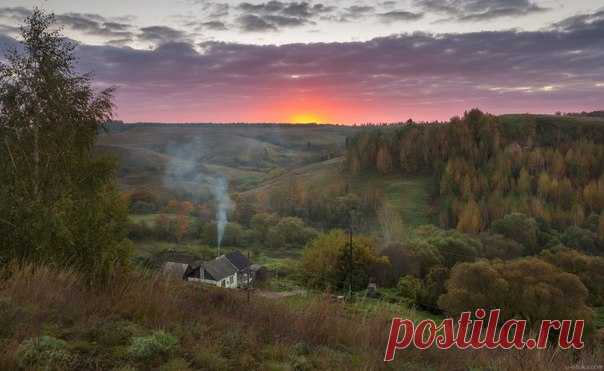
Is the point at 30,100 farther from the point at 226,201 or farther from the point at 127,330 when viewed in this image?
the point at 226,201

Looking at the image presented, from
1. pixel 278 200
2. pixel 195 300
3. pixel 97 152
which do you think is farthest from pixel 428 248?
pixel 278 200

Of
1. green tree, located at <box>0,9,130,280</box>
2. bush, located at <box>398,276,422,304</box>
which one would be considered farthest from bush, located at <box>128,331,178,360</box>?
bush, located at <box>398,276,422,304</box>

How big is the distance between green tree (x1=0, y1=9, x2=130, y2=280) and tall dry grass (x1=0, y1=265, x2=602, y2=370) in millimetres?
3765

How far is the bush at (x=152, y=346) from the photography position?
5.88 metres

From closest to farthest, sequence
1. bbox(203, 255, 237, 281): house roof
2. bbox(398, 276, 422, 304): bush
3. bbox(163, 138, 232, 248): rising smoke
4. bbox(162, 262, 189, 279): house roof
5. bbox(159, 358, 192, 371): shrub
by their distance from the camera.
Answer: bbox(159, 358, 192, 371): shrub, bbox(162, 262, 189, 279): house roof, bbox(398, 276, 422, 304): bush, bbox(203, 255, 237, 281): house roof, bbox(163, 138, 232, 248): rising smoke

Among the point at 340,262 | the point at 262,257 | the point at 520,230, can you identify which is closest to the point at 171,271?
the point at 340,262

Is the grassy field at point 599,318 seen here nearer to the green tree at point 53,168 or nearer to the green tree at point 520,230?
the green tree at point 520,230

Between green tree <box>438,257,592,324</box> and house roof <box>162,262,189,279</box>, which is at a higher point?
house roof <box>162,262,189,279</box>

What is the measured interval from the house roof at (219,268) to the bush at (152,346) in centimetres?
3949

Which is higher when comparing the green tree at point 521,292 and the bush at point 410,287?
the green tree at point 521,292

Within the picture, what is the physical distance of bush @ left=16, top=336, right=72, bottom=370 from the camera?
5.17m

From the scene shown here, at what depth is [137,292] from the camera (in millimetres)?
7953

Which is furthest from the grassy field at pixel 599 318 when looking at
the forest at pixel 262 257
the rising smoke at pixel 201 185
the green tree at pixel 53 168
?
the rising smoke at pixel 201 185

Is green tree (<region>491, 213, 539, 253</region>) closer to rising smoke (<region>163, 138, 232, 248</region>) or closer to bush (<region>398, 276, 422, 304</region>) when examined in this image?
bush (<region>398, 276, 422, 304</region>)
